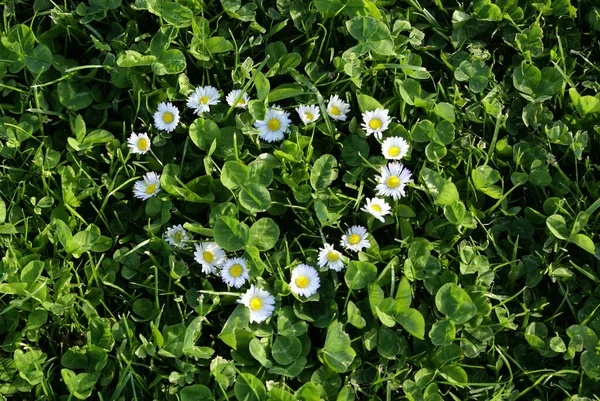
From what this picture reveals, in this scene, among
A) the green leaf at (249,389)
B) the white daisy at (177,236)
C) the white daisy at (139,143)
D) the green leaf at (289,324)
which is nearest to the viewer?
the green leaf at (249,389)

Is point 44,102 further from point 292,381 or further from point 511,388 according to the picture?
point 511,388

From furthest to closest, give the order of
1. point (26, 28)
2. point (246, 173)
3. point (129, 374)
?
point (26, 28) < point (246, 173) < point (129, 374)

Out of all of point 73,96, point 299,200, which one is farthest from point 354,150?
point 73,96

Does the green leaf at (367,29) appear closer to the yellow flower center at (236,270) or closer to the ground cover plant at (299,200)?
the ground cover plant at (299,200)

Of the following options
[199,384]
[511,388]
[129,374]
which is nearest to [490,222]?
[511,388]

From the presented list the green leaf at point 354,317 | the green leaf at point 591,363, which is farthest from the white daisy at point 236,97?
the green leaf at point 591,363

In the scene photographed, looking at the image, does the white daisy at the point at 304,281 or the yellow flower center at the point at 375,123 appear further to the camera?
the yellow flower center at the point at 375,123

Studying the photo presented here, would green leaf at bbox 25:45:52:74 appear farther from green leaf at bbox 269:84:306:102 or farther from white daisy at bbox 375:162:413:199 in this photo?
white daisy at bbox 375:162:413:199
